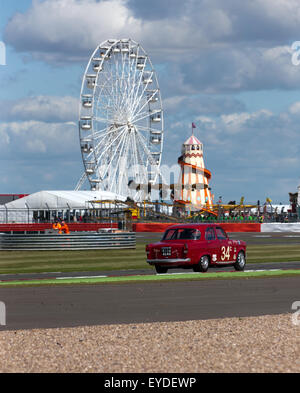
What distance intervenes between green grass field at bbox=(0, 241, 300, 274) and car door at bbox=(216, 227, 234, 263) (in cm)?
308

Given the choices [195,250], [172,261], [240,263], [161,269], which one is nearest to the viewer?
[172,261]

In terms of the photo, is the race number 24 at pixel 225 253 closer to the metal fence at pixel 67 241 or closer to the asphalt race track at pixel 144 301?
the asphalt race track at pixel 144 301

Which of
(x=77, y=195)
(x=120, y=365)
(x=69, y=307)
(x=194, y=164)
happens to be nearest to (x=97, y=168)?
(x=77, y=195)

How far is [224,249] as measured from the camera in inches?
947

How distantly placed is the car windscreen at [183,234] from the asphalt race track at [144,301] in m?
3.35

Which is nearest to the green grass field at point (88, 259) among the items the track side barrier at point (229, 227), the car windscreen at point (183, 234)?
the car windscreen at point (183, 234)

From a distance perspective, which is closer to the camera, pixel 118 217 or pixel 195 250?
pixel 195 250

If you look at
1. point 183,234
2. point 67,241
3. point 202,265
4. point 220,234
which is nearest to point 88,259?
point 67,241

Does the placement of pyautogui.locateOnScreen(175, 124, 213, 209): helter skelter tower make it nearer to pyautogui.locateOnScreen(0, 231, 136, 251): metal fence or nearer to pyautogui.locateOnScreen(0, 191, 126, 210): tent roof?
pyautogui.locateOnScreen(0, 191, 126, 210): tent roof

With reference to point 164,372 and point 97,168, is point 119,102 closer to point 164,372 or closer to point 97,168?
point 97,168

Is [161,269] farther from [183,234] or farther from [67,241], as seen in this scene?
[67,241]

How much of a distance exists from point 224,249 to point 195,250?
1224 mm

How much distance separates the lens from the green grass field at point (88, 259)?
2595 centimetres
